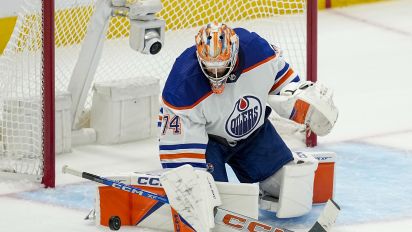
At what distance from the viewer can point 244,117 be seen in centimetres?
481

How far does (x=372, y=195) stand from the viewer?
17.1 feet

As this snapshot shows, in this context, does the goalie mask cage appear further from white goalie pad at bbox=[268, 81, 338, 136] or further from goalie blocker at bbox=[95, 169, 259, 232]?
white goalie pad at bbox=[268, 81, 338, 136]

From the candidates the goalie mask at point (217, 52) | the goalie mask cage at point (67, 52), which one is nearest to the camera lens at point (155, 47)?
the goalie mask cage at point (67, 52)

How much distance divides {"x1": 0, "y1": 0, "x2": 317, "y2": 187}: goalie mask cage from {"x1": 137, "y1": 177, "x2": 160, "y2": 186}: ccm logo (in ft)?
2.08

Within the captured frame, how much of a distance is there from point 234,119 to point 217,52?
12.5 inches

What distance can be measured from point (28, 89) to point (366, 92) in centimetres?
208

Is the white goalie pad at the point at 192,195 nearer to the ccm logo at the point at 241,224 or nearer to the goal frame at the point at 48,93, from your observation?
the ccm logo at the point at 241,224

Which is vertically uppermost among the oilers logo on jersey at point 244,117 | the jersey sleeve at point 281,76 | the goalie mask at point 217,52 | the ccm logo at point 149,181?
the goalie mask at point 217,52

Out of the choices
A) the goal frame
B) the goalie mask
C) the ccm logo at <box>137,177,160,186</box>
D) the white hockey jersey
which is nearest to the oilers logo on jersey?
the white hockey jersey

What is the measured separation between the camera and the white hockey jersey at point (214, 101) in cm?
463

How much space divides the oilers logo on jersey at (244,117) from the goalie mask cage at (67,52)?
0.81 meters

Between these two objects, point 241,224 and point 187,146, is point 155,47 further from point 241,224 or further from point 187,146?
point 241,224

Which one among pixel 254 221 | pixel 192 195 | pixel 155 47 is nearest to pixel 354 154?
pixel 155 47

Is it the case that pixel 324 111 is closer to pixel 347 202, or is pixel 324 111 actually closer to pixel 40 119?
pixel 347 202
